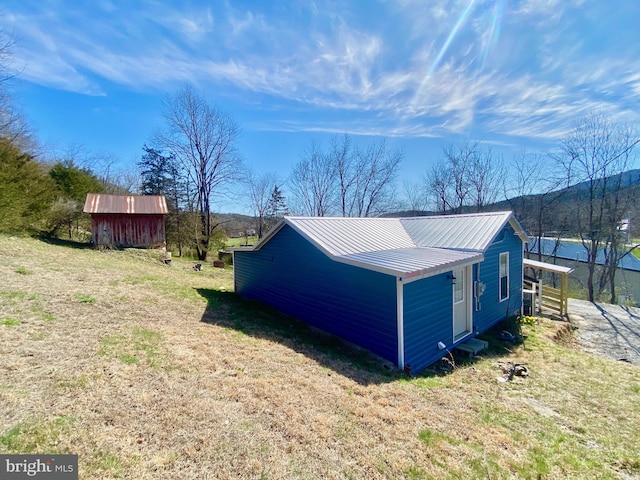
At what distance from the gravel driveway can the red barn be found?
19.5 meters

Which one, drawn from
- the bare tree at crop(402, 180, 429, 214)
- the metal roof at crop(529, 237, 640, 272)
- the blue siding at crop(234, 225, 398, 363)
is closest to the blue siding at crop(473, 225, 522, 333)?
the blue siding at crop(234, 225, 398, 363)

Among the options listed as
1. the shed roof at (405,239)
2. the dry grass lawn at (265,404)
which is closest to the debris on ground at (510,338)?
the dry grass lawn at (265,404)

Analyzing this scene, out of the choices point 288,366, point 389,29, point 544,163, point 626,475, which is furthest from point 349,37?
point 544,163

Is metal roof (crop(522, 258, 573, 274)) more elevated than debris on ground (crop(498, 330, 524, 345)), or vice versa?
metal roof (crop(522, 258, 573, 274))

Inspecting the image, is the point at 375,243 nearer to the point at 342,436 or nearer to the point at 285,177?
the point at 342,436

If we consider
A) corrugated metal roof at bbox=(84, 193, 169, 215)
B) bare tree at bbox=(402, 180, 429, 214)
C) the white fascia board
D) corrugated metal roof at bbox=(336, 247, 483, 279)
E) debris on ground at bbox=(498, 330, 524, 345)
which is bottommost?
debris on ground at bbox=(498, 330, 524, 345)

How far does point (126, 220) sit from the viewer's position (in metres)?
16.0

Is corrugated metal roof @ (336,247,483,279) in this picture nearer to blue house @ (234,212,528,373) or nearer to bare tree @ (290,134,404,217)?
blue house @ (234,212,528,373)

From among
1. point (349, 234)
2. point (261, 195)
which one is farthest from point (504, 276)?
point (261, 195)

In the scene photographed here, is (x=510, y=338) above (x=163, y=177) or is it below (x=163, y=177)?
below

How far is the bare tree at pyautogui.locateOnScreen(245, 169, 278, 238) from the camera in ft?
103

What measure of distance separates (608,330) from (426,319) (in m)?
9.28

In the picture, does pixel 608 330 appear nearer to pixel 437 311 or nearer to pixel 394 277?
pixel 437 311
